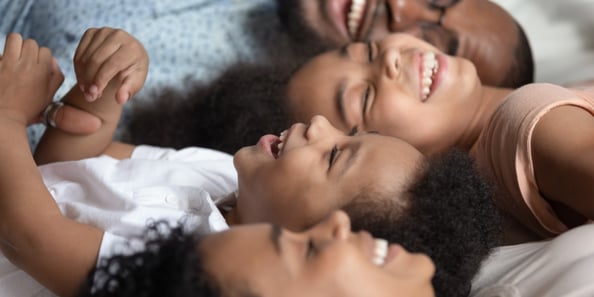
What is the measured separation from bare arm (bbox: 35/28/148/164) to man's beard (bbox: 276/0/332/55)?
1.87ft

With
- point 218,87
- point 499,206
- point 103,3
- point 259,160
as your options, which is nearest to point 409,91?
point 499,206

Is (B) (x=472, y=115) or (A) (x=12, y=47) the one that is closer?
(A) (x=12, y=47)

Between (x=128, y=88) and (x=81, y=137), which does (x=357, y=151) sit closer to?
(x=128, y=88)

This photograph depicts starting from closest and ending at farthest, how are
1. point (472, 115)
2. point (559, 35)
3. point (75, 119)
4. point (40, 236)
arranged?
point (40, 236) < point (75, 119) < point (472, 115) < point (559, 35)

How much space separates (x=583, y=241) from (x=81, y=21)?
112 cm

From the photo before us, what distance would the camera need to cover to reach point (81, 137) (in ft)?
4.08

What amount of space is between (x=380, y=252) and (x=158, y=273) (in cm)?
25

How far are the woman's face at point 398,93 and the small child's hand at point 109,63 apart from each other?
0.36m

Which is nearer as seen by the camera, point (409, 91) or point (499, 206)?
point (499, 206)

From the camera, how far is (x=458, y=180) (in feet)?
3.24

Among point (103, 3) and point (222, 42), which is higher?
point (103, 3)

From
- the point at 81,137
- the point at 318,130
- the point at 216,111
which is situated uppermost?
the point at 318,130

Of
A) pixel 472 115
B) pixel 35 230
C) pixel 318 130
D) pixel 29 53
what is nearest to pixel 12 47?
pixel 29 53

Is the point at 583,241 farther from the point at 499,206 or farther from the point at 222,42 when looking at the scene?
the point at 222,42
